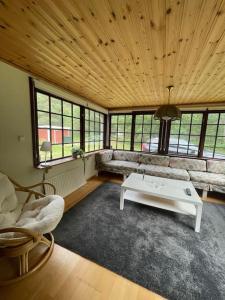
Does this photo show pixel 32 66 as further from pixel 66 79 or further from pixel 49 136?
pixel 49 136

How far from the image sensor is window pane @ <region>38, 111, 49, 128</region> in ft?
7.79

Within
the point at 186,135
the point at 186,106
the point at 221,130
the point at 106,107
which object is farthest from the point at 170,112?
the point at 106,107

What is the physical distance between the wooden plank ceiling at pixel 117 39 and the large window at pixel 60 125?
1.71 feet

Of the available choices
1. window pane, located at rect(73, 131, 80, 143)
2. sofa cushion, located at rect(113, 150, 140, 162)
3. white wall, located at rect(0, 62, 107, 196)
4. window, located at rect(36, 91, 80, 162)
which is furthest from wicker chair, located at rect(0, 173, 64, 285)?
sofa cushion, located at rect(113, 150, 140, 162)

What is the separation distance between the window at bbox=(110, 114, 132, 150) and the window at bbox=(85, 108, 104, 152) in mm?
400

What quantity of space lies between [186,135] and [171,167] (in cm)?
103

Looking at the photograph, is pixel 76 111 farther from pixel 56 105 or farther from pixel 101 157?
pixel 101 157

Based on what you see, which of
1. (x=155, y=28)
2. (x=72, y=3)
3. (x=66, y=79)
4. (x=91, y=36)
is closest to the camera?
(x=72, y=3)

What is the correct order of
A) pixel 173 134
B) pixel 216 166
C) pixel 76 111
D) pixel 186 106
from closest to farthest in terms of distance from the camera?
pixel 76 111 → pixel 216 166 → pixel 186 106 → pixel 173 134

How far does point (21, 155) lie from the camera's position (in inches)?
80.5

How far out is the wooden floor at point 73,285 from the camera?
116 centimetres

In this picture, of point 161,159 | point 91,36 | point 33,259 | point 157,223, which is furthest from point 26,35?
point 161,159

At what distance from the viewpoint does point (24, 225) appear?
1341mm

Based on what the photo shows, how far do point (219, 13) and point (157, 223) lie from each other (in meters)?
2.41
